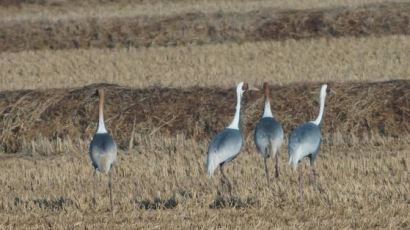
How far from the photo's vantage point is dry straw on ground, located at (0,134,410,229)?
1128 centimetres

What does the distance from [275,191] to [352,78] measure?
9379 mm

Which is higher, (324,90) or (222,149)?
(324,90)

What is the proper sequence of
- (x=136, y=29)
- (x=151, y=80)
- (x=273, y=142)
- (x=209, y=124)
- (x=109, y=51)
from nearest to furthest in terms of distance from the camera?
(x=273, y=142) < (x=209, y=124) < (x=151, y=80) < (x=109, y=51) < (x=136, y=29)

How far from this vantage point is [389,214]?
11.3 metres

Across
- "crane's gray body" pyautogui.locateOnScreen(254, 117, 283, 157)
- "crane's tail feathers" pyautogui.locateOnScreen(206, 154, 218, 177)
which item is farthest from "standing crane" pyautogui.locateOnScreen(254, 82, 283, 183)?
"crane's tail feathers" pyautogui.locateOnScreen(206, 154, 218, 177)

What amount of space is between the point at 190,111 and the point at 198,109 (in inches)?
5.6

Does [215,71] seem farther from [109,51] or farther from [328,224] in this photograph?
[328,224]

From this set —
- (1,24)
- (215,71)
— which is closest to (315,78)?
(215,71)

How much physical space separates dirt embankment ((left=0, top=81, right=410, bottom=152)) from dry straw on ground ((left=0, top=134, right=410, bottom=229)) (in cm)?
75

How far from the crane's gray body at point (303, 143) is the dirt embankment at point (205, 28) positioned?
15.9 meters

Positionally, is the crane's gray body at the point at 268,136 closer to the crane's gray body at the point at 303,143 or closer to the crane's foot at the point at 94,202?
the crane's gray body at the point at 303,143

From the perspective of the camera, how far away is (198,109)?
61.8 ft

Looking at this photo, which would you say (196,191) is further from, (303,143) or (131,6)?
(131,6)

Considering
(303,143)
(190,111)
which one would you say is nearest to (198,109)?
(190,111)
